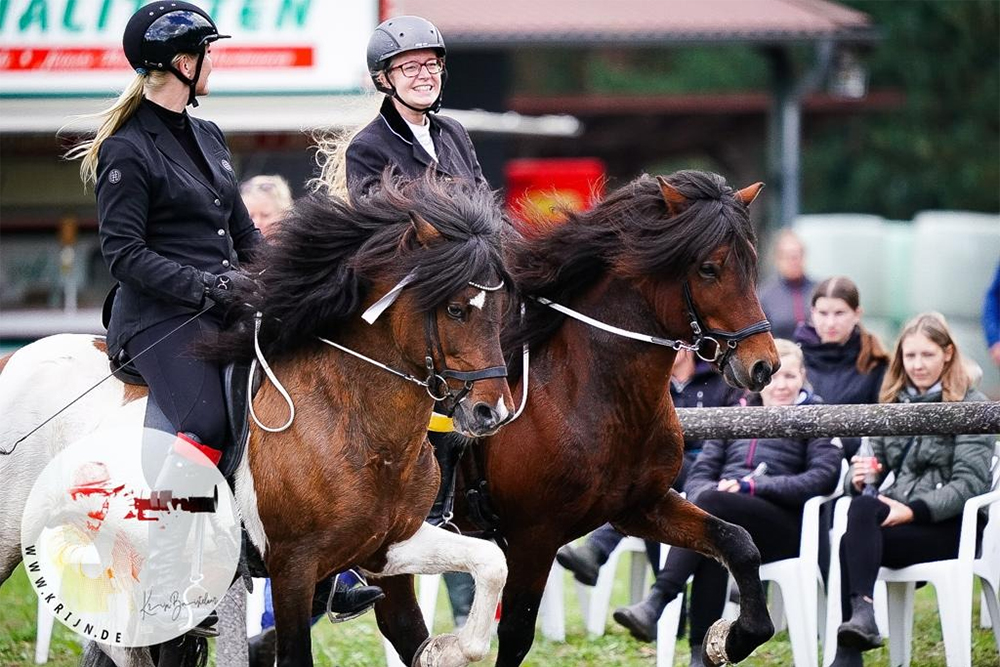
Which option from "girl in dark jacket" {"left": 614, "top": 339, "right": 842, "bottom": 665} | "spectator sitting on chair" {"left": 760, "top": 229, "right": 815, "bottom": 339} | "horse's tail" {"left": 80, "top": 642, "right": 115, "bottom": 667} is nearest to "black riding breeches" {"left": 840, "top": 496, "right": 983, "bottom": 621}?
"girl in dark jacket" {"left": 614, "top": 339, "right": 842, "bottom": 665}

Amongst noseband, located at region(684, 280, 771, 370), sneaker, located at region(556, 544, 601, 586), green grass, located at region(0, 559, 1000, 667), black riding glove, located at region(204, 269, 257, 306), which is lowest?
green grass, located at region(0, 559, 1000, 667)

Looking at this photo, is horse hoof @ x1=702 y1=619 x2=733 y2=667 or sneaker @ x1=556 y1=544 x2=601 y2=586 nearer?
horse hoof @ x1=702 y1=619 x2=733 y2=667

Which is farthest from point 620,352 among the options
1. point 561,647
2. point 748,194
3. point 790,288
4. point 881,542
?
point 790,288

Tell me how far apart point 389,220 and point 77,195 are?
31.2ft

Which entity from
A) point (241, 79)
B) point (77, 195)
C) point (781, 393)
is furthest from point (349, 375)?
point (77, 195)

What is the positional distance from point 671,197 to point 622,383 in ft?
2.30

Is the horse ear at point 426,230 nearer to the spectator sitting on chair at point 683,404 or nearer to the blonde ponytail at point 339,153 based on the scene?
the blonde ponytail at point 339,153

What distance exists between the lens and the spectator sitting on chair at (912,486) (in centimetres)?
626

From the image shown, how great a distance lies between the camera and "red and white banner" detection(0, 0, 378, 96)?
39.9ft

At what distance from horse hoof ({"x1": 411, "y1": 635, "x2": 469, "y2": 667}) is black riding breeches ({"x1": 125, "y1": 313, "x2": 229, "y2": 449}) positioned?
0.96 metres

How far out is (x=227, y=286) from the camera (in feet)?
16.7

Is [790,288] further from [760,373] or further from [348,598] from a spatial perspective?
[348,598]

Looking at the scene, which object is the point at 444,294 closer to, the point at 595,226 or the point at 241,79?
the point at 595,226

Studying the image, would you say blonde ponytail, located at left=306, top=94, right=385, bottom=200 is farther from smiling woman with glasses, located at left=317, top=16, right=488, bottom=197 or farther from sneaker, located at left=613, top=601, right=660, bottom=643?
sneaker, located at left=613, top=601, right=660, bottom=643
